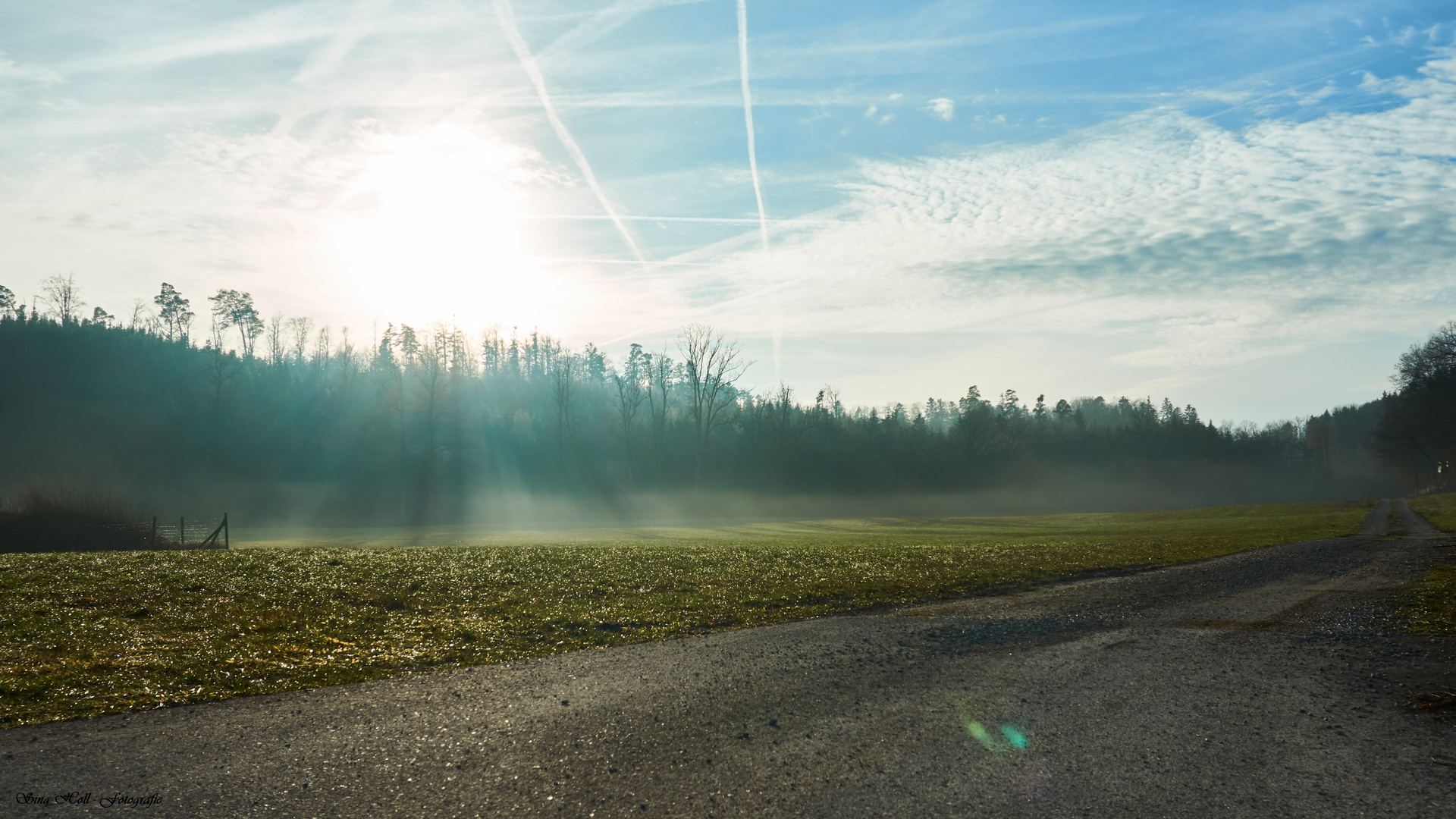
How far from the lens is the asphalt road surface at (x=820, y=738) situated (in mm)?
5918

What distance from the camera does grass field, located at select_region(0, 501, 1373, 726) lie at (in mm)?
9414

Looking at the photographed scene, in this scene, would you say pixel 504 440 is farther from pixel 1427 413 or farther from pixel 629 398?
pixel 1427 413

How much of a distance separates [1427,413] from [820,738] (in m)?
107

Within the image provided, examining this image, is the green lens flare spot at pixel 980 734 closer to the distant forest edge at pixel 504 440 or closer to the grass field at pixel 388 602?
the grass field at pixel 388 602

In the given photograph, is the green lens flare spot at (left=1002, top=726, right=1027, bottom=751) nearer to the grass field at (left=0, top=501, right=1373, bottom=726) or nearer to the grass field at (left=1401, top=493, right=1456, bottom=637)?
the grass field at (left=0, top=501, right=1373, bottom=726)

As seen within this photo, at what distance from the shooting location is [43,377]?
9675cm

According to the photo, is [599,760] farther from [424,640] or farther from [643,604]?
[643,604]

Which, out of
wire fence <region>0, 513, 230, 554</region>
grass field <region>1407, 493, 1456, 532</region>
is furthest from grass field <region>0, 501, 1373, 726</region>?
grass field <region>1407, 493, 1456, 532</region>

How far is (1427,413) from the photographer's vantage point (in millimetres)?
81188

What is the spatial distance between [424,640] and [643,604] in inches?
191

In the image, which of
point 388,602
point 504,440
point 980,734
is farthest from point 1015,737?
point 504,440

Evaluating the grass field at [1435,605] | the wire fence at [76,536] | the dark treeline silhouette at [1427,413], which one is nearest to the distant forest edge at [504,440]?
the dark treeline silhouette at [1427,413]

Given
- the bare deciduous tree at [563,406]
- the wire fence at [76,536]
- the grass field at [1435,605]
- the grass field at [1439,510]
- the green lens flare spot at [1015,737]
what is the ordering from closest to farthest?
the green lens flare spot at [1015,737], the grass field at [1435,605], the wire fence at [76,536], the grass field at [1439,510], the bare deciduous tree at [563,406]

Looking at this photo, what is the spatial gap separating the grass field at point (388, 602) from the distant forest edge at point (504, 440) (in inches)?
2155
